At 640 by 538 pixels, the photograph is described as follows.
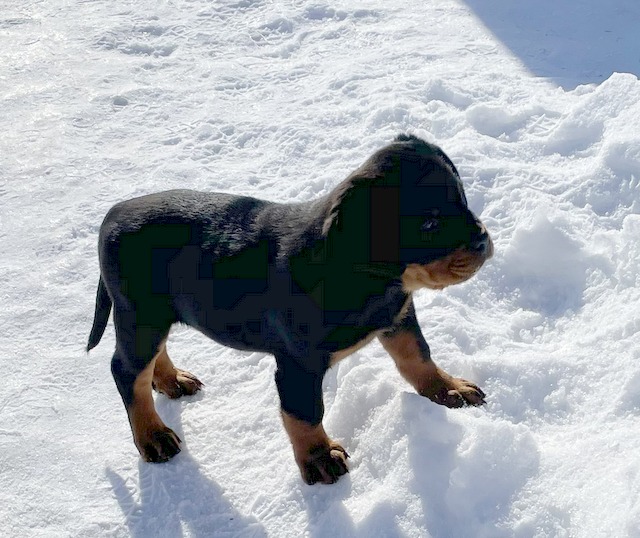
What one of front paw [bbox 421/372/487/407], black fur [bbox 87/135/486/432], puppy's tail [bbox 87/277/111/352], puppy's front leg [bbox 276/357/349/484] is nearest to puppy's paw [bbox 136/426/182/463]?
black fur [bbox 87/135/486/432]

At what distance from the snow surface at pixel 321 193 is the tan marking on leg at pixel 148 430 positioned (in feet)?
0.21

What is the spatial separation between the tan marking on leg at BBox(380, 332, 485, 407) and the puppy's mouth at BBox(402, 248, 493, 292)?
20.0 inches

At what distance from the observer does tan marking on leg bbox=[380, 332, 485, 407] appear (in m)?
3.62

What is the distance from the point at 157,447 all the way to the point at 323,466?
0.81 meters

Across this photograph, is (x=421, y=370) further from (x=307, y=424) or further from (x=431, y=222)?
(x=431, y=222)

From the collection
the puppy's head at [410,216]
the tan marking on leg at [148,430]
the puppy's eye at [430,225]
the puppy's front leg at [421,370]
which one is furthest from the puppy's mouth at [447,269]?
the tan marking on leg at [148,430]

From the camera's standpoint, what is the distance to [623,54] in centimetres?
644

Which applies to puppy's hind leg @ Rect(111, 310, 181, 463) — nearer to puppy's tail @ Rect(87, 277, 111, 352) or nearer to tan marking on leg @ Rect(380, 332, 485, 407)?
puppy's tail @ Rect(87, 277, 111, 352)

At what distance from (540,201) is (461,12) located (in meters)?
3.17

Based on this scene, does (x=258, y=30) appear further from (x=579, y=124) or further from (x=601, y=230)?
(x=601, y=230)

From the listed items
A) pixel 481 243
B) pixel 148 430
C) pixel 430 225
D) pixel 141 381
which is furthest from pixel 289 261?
pixel 148 430

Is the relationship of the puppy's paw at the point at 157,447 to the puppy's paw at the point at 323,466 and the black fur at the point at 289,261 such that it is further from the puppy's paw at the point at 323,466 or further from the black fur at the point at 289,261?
the puppy's paw at the point at 323,466

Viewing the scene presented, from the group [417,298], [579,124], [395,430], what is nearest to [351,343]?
[395,430]

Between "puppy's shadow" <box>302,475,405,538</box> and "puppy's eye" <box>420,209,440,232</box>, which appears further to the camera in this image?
"puppy's shadow" <box>302,475,405,538</box>
